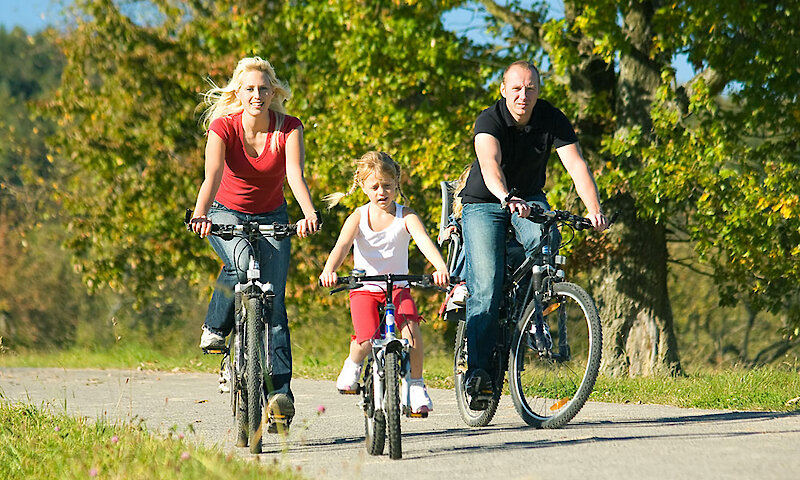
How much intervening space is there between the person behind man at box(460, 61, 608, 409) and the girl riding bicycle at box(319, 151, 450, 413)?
0.38m

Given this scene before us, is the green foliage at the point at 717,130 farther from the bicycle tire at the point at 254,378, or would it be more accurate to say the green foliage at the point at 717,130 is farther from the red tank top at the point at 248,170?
the bicycle tire at the point at 254,378

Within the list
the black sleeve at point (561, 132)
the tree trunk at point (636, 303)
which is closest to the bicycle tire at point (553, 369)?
the black sleeve at point (561, 132)

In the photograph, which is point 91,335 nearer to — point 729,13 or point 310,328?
point 310,328

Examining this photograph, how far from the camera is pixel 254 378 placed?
544 cm

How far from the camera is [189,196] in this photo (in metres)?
18.4

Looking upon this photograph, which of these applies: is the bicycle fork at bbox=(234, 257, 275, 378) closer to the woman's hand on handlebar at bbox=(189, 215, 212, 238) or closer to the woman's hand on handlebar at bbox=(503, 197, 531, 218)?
the woman's hand on handlebar at bbox=(189, 215, 212, 238)

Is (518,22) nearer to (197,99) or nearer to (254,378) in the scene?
(197,99)

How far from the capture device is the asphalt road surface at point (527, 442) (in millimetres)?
4613

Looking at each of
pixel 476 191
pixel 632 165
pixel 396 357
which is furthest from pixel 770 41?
pixel 396 357

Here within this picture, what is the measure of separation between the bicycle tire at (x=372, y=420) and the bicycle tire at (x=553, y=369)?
101 centimetres

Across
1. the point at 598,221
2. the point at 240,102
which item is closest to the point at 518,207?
the point at 598,221

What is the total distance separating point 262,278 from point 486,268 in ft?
4.06

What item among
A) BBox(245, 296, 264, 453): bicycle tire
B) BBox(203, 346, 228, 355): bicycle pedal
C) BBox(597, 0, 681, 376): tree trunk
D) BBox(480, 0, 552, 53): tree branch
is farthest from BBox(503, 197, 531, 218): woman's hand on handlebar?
BBox(480, 0, 552, 53): tree branch

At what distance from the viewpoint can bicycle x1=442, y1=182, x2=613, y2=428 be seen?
582 centimetres
